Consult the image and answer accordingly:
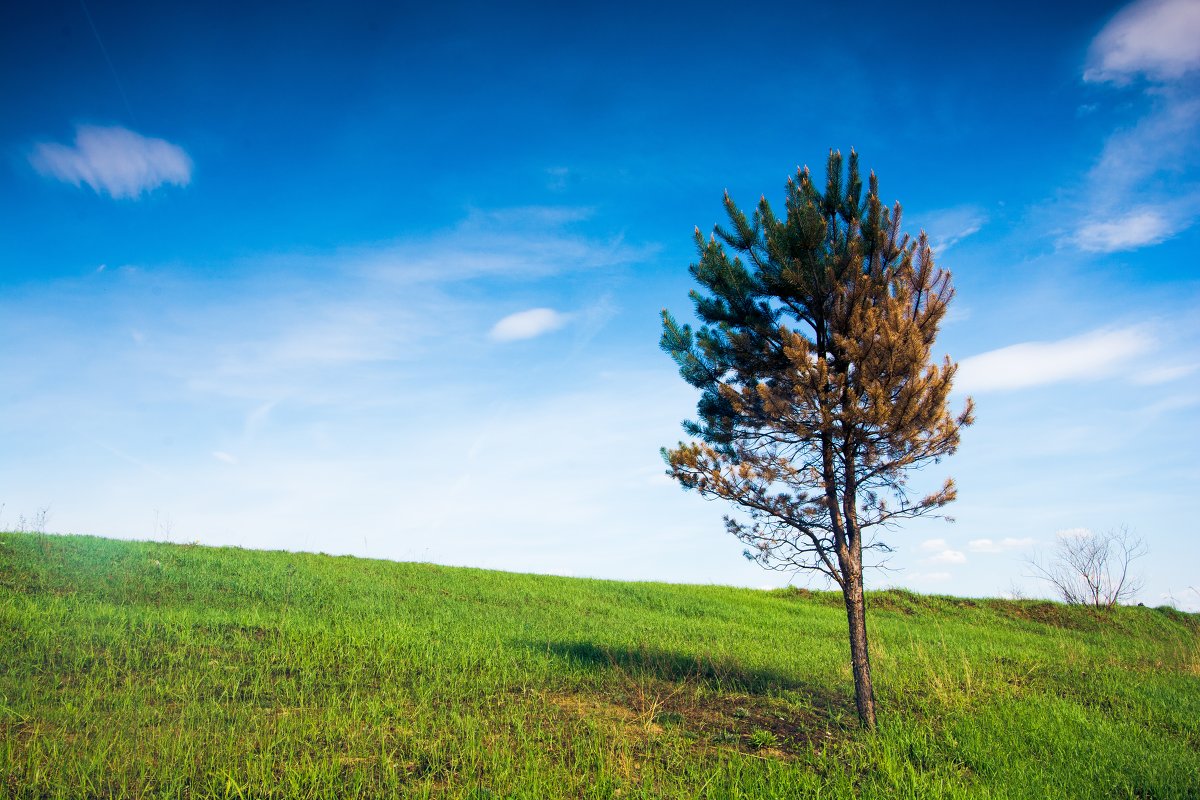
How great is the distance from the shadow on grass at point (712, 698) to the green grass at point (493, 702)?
0.17 feet

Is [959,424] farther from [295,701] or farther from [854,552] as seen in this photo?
[295,701]

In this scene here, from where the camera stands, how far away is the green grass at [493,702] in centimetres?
619

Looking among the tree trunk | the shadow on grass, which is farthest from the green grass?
the tree trunk

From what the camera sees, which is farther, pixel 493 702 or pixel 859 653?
pixel 493 702

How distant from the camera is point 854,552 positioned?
8836 mm

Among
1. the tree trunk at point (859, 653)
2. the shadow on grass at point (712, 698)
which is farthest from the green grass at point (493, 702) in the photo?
the tree trunk at point (859, 653)

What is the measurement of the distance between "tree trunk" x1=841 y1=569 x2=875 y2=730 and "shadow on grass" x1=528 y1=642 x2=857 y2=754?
36 centimetres

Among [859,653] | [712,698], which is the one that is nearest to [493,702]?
[712,698]

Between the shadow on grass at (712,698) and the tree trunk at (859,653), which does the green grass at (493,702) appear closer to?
the shadow on grass at (712,698)

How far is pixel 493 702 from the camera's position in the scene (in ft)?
28.8

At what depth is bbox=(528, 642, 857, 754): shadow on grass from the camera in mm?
8039

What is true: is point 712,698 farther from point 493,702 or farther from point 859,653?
point 493,702

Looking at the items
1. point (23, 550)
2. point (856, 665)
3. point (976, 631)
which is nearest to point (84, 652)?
point (23, 550)

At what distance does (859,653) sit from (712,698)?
91.0 inches
